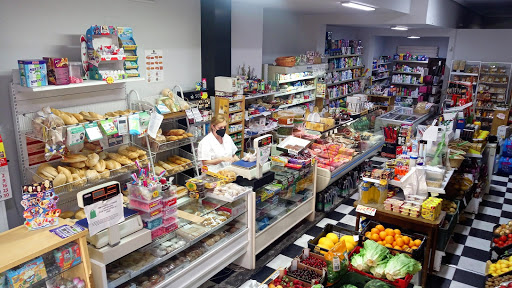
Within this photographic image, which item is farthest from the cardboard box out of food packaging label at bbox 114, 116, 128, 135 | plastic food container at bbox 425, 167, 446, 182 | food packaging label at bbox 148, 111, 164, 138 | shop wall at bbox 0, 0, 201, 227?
food packaging label at bbox 114, 116, 128, 135

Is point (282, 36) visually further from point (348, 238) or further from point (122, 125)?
point (348, 238)

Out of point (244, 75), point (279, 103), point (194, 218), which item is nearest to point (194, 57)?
point (244, 75)

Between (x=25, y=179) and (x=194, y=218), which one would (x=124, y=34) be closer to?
(x=25, y=179)

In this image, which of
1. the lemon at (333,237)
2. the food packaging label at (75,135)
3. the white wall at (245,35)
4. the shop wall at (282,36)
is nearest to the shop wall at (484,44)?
the shop wall at (282,36)

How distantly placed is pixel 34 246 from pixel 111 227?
1.79 feet

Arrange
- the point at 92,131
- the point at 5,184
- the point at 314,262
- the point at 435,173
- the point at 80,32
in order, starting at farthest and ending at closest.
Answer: the point at 80,32
the point at 435,173
the point at 92,131
the point at 5,184
the point at 314,262

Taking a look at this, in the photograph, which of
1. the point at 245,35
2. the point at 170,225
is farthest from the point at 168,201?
the point at 245,35

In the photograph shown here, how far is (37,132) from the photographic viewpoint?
13.8 feet

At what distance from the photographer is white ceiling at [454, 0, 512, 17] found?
44.6ft

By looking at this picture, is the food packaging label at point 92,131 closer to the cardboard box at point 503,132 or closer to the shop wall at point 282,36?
the shop wall at point 282,36

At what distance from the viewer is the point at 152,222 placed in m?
3.41

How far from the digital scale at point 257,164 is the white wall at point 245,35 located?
3.70m

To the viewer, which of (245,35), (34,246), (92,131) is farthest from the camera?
(245,35)

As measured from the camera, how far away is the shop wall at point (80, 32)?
430 cm
